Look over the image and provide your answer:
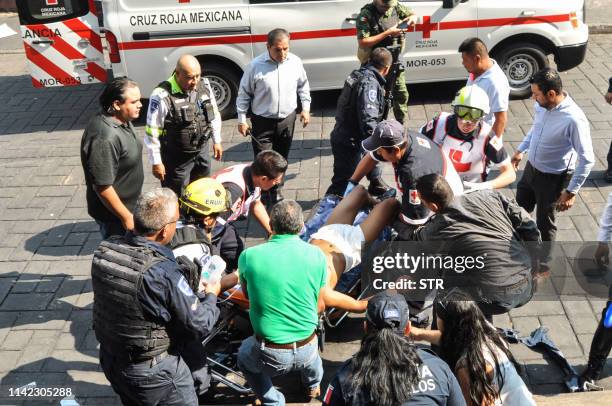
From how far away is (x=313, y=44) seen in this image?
28.1ft

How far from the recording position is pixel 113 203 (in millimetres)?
4938

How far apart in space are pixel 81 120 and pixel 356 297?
561 centimetres

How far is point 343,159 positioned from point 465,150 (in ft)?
4.88

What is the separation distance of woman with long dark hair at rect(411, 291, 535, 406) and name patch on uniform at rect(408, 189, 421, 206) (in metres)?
1.07

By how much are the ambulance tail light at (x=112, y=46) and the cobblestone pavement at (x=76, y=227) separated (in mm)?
916

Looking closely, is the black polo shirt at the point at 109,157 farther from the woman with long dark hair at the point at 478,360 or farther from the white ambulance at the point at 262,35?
the white ambulance at the point at 262,35

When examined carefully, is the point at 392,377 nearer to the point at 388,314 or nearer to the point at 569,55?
the point at 388,314

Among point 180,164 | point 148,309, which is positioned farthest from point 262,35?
point 148,309

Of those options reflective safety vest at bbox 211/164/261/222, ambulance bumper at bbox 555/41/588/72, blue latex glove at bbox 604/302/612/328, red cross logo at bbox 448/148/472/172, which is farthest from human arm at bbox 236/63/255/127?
ambulance bumper at bbox 555/41/588/72

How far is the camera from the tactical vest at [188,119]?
584cm

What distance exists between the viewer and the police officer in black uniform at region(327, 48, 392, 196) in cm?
615

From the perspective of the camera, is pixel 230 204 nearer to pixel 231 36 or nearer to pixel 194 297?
pixel 194 297

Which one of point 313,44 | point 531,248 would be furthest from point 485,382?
point 313,44

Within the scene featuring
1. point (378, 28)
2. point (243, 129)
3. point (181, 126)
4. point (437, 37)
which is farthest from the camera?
point (437, 37)
